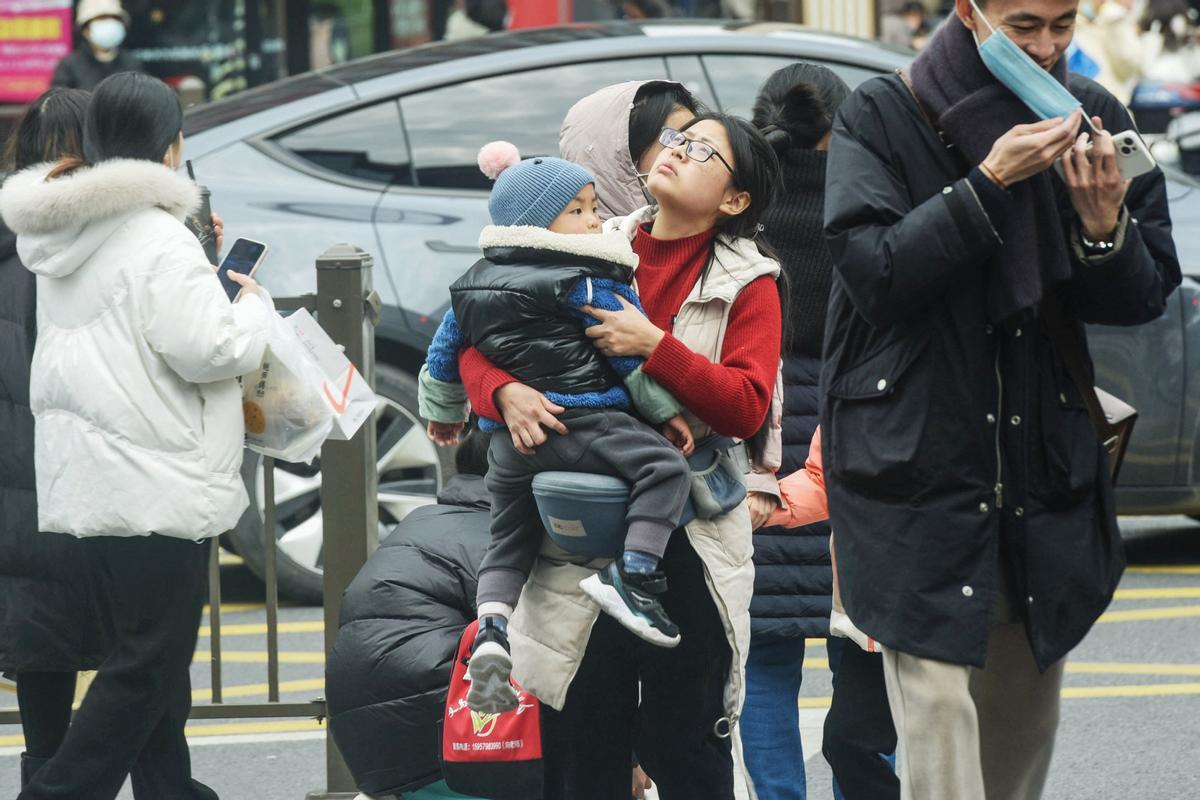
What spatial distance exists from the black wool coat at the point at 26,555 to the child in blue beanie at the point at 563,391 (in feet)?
4.30

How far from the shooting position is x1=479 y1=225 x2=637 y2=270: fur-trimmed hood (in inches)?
130

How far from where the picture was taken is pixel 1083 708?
564cm

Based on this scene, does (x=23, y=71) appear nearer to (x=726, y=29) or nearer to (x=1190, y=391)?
(x=726, y=29)

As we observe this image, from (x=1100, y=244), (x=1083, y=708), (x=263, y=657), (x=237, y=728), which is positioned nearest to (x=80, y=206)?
(x=1100, y=244)

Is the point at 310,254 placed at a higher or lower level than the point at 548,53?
lower

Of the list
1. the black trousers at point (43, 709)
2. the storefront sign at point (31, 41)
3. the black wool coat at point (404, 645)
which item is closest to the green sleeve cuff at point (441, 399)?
the black wool coat at point (404, 645)

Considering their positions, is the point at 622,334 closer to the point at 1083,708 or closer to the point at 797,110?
the point at 797,110

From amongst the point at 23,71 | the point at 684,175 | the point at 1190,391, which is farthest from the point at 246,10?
the point at 684,175

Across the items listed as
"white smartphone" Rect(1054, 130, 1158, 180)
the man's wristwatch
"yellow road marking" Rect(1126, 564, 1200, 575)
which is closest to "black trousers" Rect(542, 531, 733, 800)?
the man's wristwatch

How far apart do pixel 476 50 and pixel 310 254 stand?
1.12 m

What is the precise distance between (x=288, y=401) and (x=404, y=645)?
0.59m

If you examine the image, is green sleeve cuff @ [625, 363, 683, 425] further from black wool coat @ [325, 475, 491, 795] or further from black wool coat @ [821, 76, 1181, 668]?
black wool coat @ [325, 475, 491, 795]

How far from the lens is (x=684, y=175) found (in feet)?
11.5

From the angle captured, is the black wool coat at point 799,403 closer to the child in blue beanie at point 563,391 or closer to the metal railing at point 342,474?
the child in blue beanie at point 563,391
